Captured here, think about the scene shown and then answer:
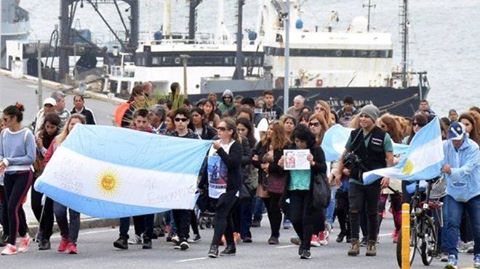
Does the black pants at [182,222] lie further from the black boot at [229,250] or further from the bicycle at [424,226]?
the bicycle at [424,226]

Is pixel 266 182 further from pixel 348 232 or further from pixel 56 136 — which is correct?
pixel 56 136

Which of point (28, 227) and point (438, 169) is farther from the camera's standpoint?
point (28, 227)

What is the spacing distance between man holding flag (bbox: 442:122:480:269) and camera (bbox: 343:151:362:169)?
50.0 inches

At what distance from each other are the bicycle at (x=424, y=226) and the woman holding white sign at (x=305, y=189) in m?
1.19

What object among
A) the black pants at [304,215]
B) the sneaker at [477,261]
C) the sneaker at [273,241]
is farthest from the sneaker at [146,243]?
the sneaker at [477,261]

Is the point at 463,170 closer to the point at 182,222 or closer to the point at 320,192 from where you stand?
the point at 320,192

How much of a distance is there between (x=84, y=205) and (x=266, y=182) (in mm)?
3020

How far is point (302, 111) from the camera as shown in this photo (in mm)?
22594

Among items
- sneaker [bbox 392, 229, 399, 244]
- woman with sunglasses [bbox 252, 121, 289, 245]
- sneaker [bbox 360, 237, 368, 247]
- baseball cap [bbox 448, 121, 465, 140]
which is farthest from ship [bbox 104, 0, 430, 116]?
baseball cap [bbox 448, 121, 465, 140]

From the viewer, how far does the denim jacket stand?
16.2 metres

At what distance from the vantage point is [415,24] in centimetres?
14775

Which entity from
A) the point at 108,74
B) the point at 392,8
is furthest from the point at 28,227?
the point at 392,8

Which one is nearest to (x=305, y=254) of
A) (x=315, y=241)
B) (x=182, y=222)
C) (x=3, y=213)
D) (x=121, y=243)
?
Answer: (x=182, y=222)

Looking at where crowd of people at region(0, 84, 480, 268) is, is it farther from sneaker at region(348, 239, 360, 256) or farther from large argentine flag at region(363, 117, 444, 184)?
large argentine flag at region(363, 117, 444, 184)
